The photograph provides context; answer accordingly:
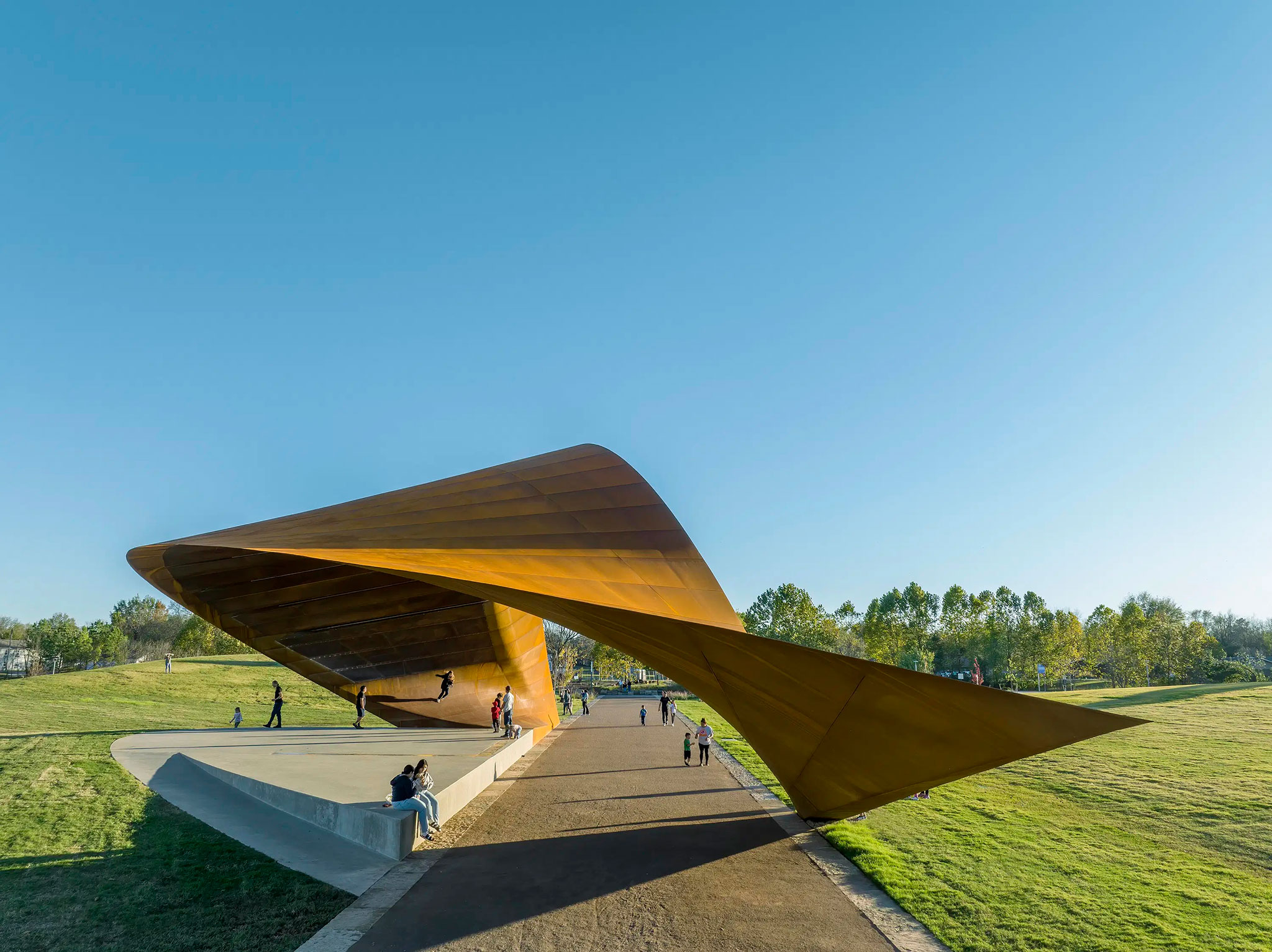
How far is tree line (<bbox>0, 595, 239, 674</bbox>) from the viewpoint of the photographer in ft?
204

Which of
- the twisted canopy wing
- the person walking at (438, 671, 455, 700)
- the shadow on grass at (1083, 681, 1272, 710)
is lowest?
the shadow on grass at (1083, 681, 1272, 710)

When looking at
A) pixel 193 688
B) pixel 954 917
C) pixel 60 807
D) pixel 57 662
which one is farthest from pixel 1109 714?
pixel 57 662

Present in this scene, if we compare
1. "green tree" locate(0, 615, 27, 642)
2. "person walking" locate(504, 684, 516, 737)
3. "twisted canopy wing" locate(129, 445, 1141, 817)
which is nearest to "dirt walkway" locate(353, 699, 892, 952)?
"twisted canopy wing" locate(129, 445, 1141, 817)

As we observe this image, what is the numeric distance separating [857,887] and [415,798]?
5523 millimetres

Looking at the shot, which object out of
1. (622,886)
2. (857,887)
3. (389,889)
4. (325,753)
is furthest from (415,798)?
(325,753)

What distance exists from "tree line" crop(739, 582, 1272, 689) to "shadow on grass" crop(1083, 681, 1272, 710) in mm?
13137

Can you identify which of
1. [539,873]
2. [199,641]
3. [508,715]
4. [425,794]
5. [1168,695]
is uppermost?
[425,794]

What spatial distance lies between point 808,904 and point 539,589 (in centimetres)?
413

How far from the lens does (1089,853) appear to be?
30.9ft

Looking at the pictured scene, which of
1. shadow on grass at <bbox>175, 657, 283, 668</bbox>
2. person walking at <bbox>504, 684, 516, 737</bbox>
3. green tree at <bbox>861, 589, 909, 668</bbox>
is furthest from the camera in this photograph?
green tree at <bbox>861, 589, 909, 668</bbox>

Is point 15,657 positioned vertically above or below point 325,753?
below

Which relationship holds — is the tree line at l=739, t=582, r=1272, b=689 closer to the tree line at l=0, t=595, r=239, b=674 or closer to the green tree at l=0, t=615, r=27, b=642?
the tree line at l=0, t=595, r=239, b=674

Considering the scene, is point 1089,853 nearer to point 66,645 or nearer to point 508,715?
point 508,715

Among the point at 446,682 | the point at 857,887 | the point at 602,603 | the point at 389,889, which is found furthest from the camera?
the point at 446,682
